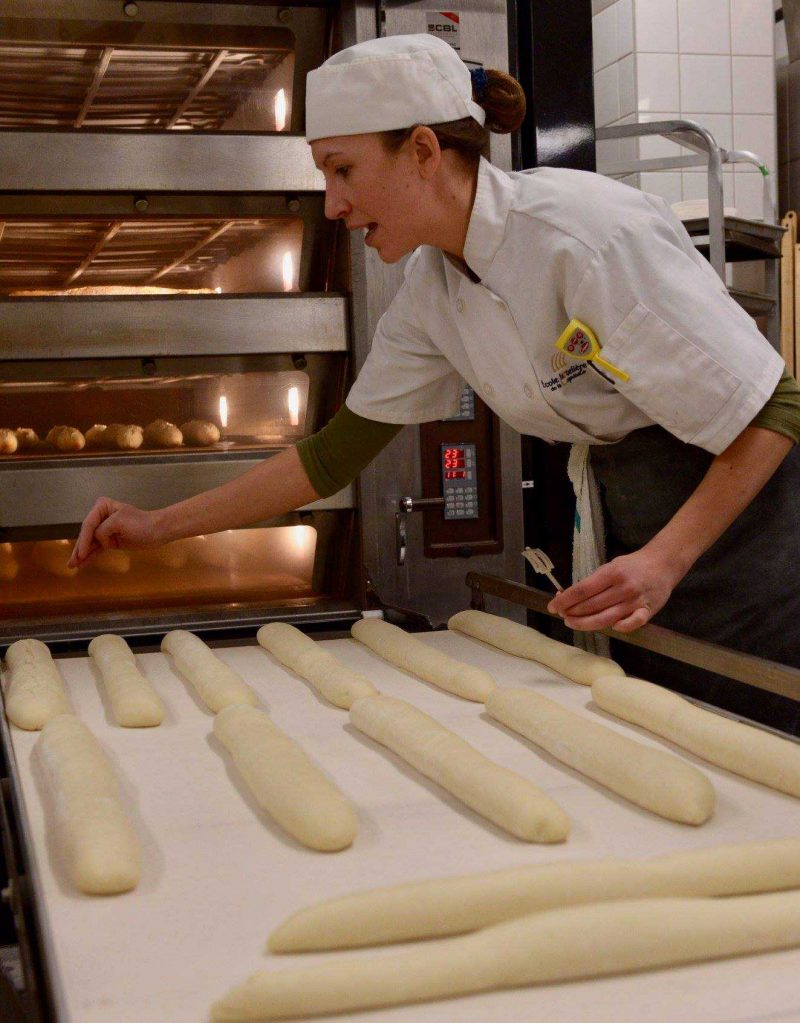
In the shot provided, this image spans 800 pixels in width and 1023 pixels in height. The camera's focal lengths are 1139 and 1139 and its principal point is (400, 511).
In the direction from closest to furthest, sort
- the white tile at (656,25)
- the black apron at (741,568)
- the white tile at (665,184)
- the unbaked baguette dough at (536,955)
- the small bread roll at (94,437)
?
the unbaked baguette dough at (536,955) → the black apron at (741,568) → the small bread roll at (94,437) → the white tile at (656,25) → the white tile at (665,184)

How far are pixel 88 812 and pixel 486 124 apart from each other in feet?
4.15

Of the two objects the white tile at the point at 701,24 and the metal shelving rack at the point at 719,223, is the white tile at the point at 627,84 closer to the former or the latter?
the white tile at the point at 701,24

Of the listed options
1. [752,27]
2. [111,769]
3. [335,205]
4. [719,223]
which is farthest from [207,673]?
[752,27]

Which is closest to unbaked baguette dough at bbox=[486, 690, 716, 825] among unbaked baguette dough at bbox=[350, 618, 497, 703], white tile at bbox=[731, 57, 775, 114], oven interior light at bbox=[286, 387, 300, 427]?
unbaked baguette dough at bbox=[350, 618, 497, 703]

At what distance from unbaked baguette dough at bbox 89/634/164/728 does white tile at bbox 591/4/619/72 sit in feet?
13.3

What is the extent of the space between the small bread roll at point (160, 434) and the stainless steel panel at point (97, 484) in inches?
2.3

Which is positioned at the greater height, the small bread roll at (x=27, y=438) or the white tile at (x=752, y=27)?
the white tile at (x=752, y=27)

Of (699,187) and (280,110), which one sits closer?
(280,110)

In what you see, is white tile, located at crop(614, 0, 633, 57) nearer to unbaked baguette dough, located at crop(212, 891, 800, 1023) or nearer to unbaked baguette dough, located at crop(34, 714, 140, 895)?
unbaked baguette dough, located at crop(34, 714, 140, 895)

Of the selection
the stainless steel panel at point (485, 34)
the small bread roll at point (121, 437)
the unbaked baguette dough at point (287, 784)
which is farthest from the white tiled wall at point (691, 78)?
the unbaked baguette dough at point (287, 784)

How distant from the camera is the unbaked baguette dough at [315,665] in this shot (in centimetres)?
167

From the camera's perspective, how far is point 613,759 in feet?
4.20

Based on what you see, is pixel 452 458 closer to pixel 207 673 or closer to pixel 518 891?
pixel 207 673

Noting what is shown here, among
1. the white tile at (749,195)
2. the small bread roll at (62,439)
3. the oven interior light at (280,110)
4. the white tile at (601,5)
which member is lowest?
the small bread roll at (62,439)
